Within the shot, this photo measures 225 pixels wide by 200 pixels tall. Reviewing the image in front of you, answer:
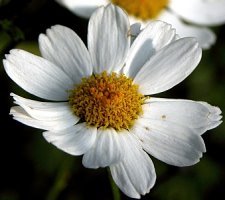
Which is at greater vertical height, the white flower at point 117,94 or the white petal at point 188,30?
the white flower at point 117,94

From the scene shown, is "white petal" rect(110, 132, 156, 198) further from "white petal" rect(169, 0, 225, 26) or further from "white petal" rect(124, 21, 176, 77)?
"white petal" rect(169, 0, 225, 26)

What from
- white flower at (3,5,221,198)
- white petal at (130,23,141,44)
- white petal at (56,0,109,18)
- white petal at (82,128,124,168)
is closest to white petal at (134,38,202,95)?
white flower at (3,5,221,198)

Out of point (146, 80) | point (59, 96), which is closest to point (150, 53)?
point (146, 80)

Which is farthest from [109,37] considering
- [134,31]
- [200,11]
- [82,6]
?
[200,11]

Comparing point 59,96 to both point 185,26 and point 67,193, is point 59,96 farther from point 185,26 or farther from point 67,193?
point 185,26

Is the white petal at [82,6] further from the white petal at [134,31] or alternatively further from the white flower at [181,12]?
the white petal at [134,31]

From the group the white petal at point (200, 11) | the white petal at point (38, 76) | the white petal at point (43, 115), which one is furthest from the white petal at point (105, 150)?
the white petal at point (200, 11)
